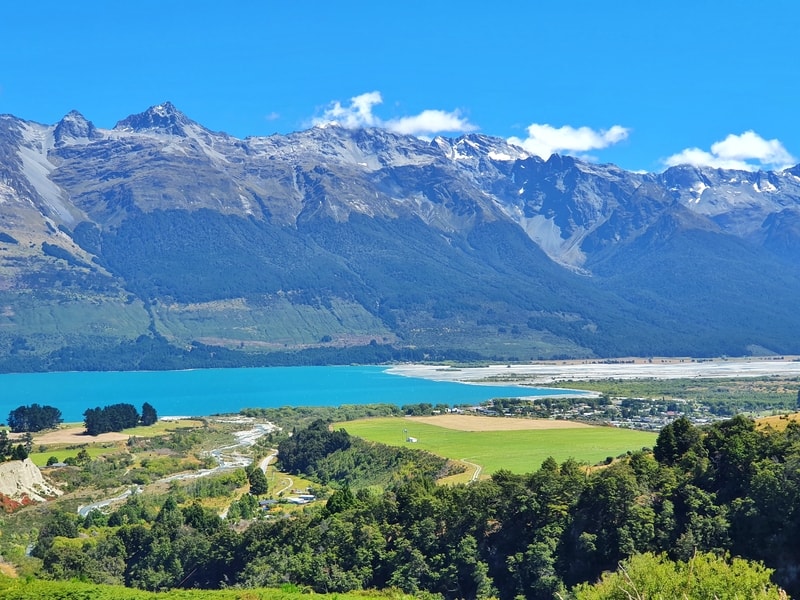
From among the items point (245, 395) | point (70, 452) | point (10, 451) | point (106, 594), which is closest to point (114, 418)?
point (70, 452)

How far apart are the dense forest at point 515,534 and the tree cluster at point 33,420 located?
217 feet

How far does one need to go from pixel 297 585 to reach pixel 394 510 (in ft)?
27.0

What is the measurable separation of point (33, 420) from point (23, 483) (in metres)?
46.6

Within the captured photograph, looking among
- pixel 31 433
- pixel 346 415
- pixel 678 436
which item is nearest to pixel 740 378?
pixel 346 415

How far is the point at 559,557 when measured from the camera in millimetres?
44938

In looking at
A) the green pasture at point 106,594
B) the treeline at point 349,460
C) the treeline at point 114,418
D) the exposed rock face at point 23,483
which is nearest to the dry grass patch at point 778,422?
the treeline at point 349,460

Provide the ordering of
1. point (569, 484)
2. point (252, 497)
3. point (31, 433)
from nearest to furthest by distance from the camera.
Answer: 1. point (569, 484)
2. point (252, 497)
3. point (31, 433)

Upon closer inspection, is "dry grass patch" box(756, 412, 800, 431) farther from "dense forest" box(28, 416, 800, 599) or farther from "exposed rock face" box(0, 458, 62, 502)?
"exposed rock face" box(0, 458, 62, 502)

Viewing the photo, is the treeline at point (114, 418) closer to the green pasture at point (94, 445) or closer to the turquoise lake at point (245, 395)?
the green pasture at point (94, 445)

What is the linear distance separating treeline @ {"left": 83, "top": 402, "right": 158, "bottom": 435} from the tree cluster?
14.5 ft

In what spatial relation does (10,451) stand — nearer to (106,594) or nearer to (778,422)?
(106,594)

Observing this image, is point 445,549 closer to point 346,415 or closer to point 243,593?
point 243,593

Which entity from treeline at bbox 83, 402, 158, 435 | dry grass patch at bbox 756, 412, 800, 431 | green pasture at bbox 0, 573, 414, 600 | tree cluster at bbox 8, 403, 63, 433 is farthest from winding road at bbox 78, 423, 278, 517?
dry grass patch at bbox 756, 412, 800, 431

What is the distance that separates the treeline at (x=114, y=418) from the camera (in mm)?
114144
